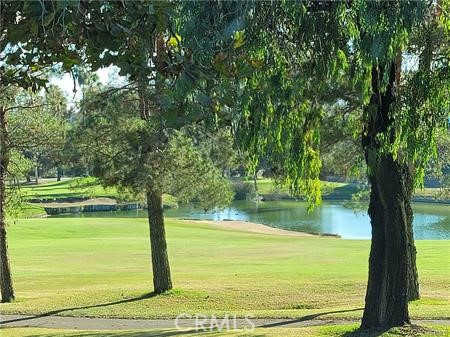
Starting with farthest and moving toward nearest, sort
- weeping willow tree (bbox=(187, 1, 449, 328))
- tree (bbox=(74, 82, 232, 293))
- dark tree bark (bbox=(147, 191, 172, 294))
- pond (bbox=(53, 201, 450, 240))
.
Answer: pond (bbox=(53, 201, 450, 240)) < dark tree bark (bbox=(147, 191, 172, 294)) < tree (bbox=(74, 82, 232, 293)) < weeping willow tree (bbox=(187, 1, 449, 328))

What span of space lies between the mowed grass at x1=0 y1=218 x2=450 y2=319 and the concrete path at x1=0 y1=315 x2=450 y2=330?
0.45m

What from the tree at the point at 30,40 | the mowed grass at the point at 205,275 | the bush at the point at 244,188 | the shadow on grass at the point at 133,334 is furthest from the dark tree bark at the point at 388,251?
the bush at the point at 244,188

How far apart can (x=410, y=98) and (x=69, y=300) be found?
1051 cm

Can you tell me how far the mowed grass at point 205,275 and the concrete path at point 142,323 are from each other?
45cm

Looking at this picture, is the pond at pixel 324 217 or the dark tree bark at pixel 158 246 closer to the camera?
the dark tree bark at pixel 158 246

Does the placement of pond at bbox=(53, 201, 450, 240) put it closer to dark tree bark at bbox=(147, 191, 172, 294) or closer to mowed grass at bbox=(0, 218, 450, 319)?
mowed grass at bbox=(0, 218, 450, 319)

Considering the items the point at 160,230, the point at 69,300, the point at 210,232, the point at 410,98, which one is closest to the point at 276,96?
the point at 410,98

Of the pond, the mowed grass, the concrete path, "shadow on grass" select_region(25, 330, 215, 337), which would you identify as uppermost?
"shadow on grass" select_region(25, 330, 215, 337)

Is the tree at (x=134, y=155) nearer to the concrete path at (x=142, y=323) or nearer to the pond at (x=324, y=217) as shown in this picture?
the concrete path at (x=142, y=323)

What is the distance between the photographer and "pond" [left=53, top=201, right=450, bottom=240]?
128 ft

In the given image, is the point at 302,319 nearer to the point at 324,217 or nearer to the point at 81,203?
the point at 324,217

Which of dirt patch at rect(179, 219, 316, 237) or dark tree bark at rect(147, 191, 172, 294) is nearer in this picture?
dark tree bark at rect(147, 191, 172, 294)

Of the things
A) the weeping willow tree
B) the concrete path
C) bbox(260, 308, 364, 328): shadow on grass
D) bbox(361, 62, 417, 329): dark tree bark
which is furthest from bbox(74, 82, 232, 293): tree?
bbox(361, 62, 417, 329): dark tree bark

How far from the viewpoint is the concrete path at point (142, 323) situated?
34.5 feet
